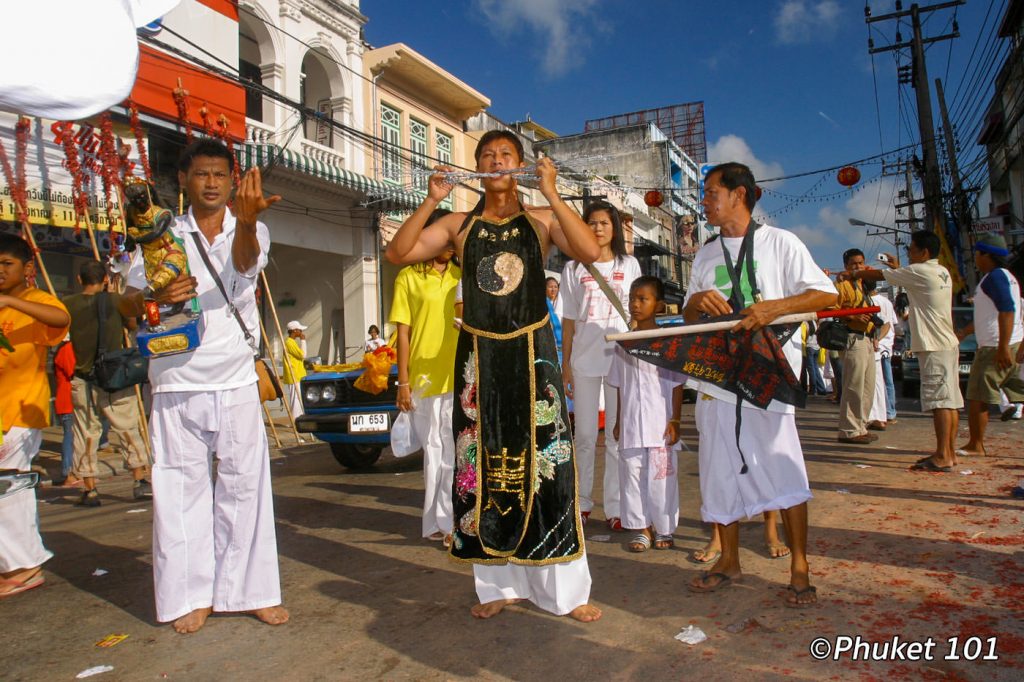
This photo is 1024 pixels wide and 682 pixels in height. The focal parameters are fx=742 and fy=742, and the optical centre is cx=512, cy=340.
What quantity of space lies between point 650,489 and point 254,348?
8.06ft

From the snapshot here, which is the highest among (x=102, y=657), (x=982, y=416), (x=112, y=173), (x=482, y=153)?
(x=112, y=173)

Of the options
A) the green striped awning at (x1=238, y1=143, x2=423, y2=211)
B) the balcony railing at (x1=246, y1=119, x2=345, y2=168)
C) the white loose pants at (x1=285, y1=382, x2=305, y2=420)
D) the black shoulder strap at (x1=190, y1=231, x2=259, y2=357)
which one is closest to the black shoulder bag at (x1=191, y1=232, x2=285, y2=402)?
the black shoulder strap at (x1=190, y1=231, x2=259, y2=357)

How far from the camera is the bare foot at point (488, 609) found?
3.36 m

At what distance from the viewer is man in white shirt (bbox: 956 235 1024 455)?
234 inches

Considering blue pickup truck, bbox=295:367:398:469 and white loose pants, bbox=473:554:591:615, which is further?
blue pickup truck, bbox=295:367:398:469

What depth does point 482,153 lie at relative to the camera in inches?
135

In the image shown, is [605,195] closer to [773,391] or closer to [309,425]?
[773,391]

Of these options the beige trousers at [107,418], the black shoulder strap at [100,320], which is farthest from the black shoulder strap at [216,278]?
the beige trousers at [107,418]

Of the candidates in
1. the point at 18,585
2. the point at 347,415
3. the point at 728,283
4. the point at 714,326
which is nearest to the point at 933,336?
the point at 728,283

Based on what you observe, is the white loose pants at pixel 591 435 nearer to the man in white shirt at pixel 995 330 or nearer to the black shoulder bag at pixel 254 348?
the black shoulder bag at pixel 254 348

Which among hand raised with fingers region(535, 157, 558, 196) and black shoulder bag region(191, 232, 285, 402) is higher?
hand raised with fingers region(535, 157, 558, 196)

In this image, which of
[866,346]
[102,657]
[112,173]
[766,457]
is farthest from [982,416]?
[112,173]

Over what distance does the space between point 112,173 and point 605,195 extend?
6.83 metres

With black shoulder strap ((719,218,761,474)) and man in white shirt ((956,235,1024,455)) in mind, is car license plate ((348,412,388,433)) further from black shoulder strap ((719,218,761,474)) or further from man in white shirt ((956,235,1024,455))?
man in white shirt ((956,235,1024,455))
